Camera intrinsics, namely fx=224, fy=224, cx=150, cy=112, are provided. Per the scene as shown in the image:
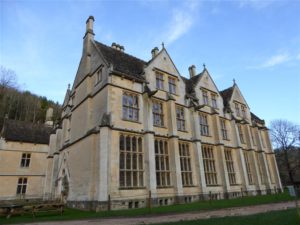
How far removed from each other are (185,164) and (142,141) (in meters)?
5.44

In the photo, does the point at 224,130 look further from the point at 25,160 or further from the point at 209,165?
the point at 25,160

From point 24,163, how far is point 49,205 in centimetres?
2055

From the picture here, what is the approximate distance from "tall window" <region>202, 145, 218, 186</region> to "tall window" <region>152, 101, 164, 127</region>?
6205 mm

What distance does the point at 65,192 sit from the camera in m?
20.9

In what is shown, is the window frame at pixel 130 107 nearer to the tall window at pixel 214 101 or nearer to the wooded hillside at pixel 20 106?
the tall window at pixel 214 101

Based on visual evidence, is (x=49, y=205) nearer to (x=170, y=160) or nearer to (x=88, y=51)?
(x=170, y=160)

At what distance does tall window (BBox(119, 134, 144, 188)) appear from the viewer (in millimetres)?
16797

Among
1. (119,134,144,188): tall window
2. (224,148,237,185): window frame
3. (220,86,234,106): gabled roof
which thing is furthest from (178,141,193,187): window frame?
(220,86,234,106): gabled roof

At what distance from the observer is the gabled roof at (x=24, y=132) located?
31825mm

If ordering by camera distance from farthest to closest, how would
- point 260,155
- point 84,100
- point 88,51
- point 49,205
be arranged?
point 260,155 → point 88,51 → point 84,100 → point 49,205

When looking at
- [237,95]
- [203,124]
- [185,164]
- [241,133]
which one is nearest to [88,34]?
[203,124]

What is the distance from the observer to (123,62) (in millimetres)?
21562

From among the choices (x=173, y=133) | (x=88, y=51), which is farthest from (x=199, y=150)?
(x=88, y=51)

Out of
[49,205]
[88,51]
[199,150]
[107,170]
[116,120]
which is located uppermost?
[88,51]
